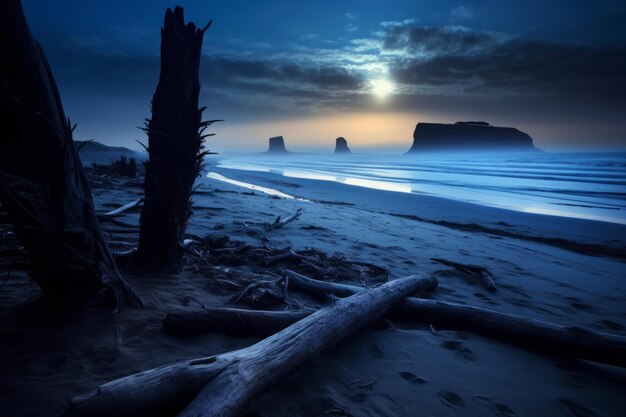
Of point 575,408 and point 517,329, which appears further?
point 517,329

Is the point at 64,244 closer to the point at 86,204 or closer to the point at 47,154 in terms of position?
the point at 86,204

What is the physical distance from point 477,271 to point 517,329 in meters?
2.19

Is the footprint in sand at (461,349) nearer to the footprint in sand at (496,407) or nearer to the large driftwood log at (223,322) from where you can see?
the footprint in sand at (496,407)

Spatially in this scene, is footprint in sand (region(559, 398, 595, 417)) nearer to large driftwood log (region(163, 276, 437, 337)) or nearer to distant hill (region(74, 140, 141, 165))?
large driftwood log (region(163, 276, 437, 337))

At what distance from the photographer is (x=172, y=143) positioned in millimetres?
3691

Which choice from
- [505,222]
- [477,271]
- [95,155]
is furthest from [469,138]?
[477,271]

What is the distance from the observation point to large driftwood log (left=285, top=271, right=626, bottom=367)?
2848 millimetres

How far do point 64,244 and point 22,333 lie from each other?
2.43ft

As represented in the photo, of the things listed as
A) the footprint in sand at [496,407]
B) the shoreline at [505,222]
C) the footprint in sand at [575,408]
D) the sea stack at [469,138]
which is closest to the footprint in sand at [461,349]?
the footprint in sand at [496,407]

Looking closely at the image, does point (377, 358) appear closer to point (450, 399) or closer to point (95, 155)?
point (450, 399)

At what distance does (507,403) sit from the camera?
2373 millimetres

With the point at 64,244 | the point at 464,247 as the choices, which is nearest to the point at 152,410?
the point at 64,244

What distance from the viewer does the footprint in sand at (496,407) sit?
7.38ft

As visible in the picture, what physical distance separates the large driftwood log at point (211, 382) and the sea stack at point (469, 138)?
507 ft
